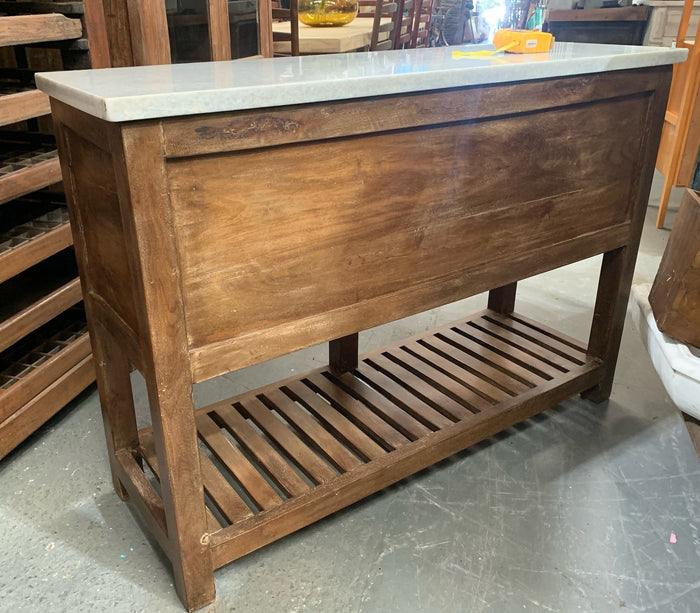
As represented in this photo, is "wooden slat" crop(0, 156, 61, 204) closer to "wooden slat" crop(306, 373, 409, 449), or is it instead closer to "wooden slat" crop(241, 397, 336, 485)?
"wooden slat" crop(241, 397, 336, 485)

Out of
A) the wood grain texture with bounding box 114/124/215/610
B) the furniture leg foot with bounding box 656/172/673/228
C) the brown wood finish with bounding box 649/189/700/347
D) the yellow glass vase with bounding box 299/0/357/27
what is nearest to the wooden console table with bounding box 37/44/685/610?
the wood grain texture with bounding box 114/124/215/610

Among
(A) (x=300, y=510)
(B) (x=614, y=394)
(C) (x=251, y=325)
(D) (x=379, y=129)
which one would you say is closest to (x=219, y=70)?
(D) (x=379, y=129)

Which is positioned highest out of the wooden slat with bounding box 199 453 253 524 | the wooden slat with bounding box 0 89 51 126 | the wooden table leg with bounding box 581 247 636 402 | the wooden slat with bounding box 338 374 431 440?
the wooden slat with bounding box 0 89 51 126

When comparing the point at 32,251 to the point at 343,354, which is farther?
the point at 343,354

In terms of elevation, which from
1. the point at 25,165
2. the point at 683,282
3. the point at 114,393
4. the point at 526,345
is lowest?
the point at 526,345

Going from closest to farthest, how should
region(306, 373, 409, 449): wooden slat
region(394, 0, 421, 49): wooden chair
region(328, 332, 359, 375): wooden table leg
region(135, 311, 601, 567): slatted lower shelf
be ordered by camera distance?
region(135, 311, 601, 567): slatted lower shelf
region(306, 373, 409, 449): wooden slat
region(328, 332, 359, 375): wooden table leg
region(394, 0, 421, 49): wooden chair

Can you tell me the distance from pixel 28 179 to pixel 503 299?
1475 millimetres

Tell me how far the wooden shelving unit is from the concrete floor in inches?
5.7

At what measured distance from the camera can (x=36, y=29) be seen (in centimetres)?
150

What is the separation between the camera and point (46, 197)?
1964 mm

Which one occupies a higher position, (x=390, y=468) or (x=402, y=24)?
(x=402, y=24)

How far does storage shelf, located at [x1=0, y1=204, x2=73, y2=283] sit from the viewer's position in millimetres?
1545

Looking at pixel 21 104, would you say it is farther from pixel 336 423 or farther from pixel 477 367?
pixel 477 367

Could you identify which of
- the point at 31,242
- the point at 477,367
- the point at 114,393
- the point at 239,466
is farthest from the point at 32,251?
the point at 477,367
